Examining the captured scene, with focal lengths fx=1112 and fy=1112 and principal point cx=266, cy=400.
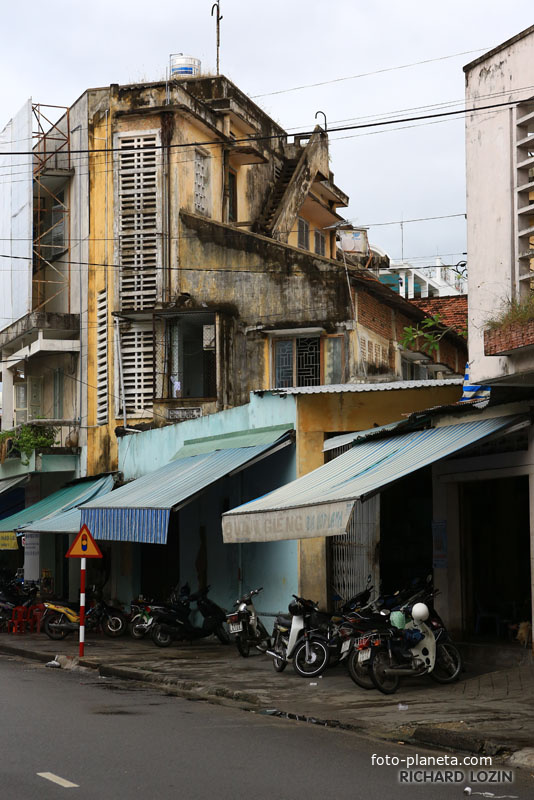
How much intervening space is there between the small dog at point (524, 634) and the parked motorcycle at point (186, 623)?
20.3ft

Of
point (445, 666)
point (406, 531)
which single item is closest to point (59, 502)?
point (406, 531)

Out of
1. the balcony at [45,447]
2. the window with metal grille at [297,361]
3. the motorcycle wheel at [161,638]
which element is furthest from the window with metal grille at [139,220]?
the motorcycle wheel at [161,638]

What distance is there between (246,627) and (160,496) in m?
2.56

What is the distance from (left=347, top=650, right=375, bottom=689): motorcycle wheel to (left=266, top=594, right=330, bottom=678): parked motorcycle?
1262 millimetres

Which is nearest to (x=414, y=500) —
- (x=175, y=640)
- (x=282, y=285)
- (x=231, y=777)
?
(x=175, y=640)

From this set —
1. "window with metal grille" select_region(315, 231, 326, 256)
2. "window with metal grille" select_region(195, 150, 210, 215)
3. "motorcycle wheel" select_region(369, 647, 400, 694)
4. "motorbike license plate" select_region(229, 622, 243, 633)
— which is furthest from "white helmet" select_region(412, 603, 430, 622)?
"window with metal grille" select_region(315, 231, 326, 256)

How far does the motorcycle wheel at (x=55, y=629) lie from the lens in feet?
69.4

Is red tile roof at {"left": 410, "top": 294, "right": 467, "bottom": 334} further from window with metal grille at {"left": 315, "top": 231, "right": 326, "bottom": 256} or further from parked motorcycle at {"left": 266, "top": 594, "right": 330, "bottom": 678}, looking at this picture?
parked motorcycle at {"left": 266, "top": 594, "right": 330, "bottom": 678}

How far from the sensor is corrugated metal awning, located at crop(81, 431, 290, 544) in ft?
55.7

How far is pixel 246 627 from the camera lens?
16.8 metres

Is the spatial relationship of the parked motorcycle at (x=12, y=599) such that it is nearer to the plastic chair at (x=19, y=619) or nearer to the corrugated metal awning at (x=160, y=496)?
the plastic chair at (x=19, y=619)

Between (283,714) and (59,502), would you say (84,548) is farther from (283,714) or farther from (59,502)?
(59,502)

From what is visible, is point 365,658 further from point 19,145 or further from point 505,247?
point 19,145

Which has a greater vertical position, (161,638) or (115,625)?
(161,638)
